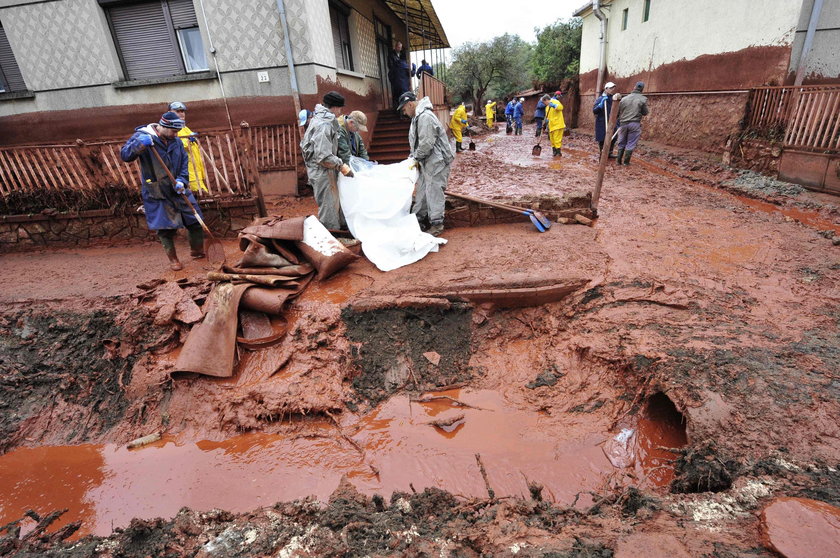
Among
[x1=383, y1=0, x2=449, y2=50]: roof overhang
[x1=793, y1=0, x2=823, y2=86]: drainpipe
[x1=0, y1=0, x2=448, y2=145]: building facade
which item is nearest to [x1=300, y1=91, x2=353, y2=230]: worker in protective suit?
[x1=0, y1=0, x2=448, y2=145]: building facade

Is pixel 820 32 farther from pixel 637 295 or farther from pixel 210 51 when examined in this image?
pixel 210 51

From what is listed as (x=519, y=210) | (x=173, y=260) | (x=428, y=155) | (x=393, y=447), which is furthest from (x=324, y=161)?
(x=393, y=447)

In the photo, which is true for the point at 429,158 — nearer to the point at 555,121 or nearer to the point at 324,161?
the point at 324,161

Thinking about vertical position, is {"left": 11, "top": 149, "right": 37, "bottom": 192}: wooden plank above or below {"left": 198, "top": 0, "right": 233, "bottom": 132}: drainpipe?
below

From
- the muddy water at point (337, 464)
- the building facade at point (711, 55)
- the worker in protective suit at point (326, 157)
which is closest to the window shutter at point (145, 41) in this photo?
the worker in protective suit at point (326, 157)

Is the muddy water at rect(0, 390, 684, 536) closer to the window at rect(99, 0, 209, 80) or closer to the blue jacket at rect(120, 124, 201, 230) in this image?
the blue jacket at rect(120, 124, 201, 230)

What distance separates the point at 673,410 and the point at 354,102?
8.41 m

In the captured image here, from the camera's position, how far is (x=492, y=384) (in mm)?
3656

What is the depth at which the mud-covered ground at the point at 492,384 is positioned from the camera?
6.93 feet

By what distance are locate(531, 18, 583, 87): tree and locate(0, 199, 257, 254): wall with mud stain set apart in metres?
21.9

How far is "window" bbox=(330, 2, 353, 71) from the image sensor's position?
8547mm

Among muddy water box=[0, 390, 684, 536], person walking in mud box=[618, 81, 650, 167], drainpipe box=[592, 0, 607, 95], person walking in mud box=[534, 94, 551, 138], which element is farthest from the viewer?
drainpipe box=[592, 0, 607, 95]

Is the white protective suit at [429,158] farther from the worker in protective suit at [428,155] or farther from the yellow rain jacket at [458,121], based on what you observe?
the yellow rain jacket at [458,121]

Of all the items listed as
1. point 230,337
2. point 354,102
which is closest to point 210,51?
point 354,102
